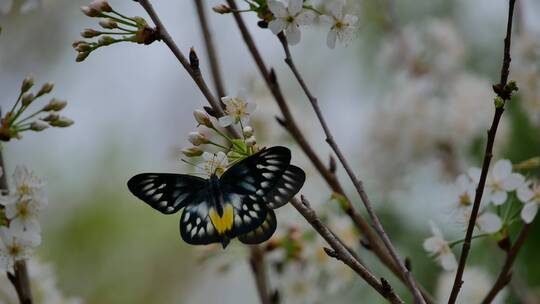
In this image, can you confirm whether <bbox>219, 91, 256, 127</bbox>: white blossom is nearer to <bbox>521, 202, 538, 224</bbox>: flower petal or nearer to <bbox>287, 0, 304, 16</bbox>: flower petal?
<bbox>287, 0, 304, 16</bbox>: flower petal

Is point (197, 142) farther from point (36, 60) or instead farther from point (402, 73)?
point (36, 60)

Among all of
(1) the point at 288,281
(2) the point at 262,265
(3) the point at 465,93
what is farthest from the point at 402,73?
(2) the point at 262,265

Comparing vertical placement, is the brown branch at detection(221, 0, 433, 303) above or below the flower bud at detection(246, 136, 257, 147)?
above

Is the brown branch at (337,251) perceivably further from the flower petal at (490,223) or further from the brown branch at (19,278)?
the brown branch at (19,278)

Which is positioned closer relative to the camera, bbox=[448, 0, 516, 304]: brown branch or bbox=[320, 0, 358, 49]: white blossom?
bbox=[448, 0, 516, 304]: brown branch

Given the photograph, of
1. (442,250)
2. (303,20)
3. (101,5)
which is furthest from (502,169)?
(101,5)

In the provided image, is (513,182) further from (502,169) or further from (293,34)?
(293,34)

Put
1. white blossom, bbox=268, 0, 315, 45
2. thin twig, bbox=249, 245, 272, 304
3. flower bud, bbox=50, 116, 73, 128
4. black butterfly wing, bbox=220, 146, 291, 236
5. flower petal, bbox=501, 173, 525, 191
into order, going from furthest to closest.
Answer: thin twig, bbox=249, 245, 272, 304 < flower petal, bbox=501, 173, 525, 191 < flower bud, bbox=50, 116, 73, 128 < white blossom, bbox=268, 0, 315, 45 < black butterfly wing, bbox=220, 146, 291, 236

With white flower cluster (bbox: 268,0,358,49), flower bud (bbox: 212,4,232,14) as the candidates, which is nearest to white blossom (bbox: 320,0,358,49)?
white flower cluster (bbox: 268,0,358,49)
